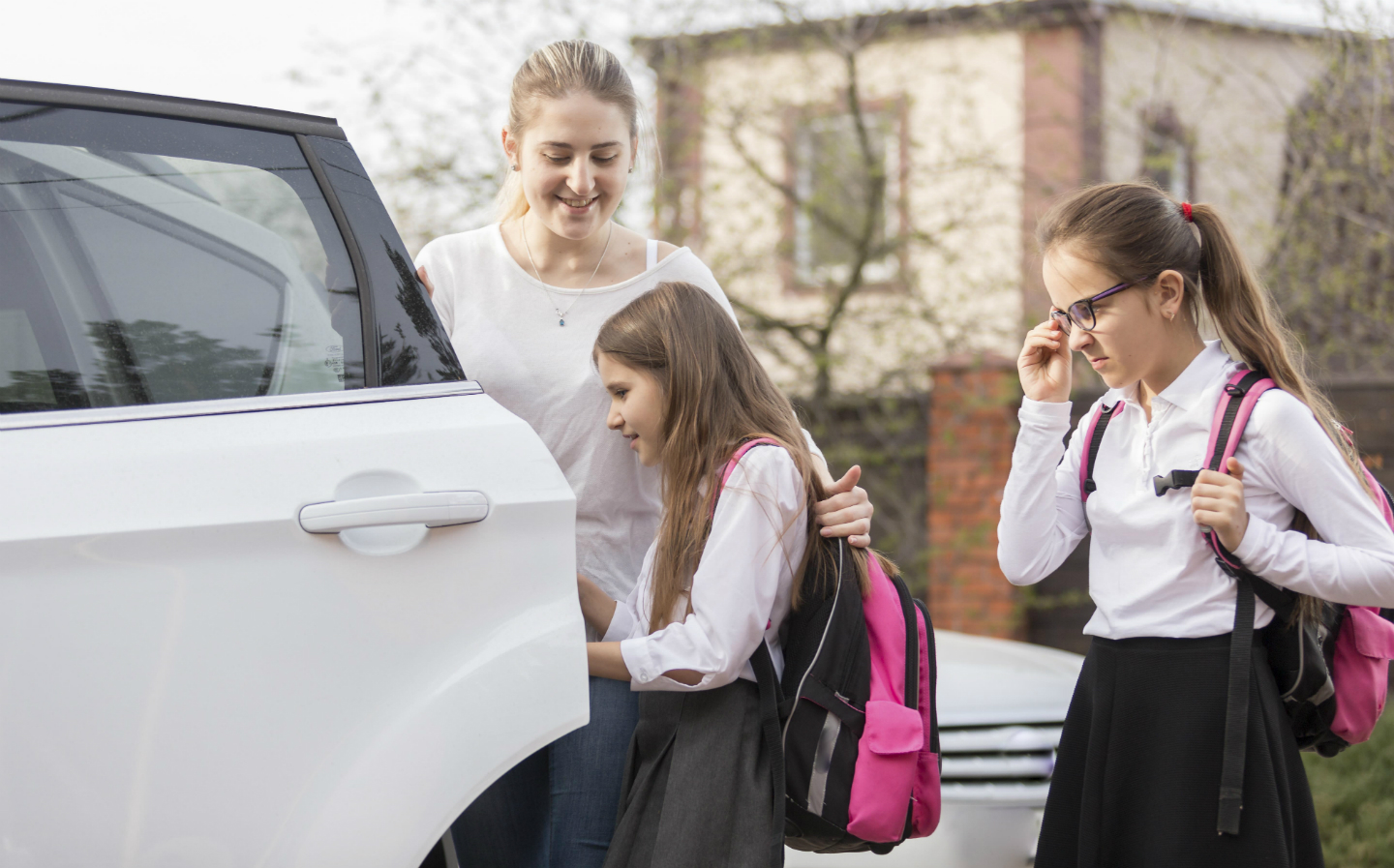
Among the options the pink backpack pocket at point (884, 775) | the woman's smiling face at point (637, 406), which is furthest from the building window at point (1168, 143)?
the pink backpack pocket at point (884, 775)

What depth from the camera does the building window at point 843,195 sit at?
711cm

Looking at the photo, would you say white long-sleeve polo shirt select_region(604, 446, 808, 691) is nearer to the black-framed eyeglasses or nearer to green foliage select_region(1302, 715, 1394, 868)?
the black-framed eyeglasses

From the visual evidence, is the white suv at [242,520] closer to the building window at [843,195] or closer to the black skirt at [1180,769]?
the black skirt at [1180,769]

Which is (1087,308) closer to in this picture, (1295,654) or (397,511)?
(1295,654)

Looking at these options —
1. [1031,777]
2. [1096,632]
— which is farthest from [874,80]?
[1096,632]

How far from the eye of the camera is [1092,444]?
211cm

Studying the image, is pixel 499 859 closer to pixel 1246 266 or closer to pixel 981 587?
pixel 1246 266

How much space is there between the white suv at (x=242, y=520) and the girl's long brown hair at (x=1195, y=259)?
104 centimetres

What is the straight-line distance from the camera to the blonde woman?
79.3 inches

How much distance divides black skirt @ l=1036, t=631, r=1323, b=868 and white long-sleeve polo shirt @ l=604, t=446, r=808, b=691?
56 cm

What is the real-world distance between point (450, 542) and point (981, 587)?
559 centimetres

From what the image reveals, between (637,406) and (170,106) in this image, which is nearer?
(170,106)

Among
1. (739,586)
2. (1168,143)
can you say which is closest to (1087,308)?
(739,586)

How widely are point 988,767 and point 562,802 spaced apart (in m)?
1.23
